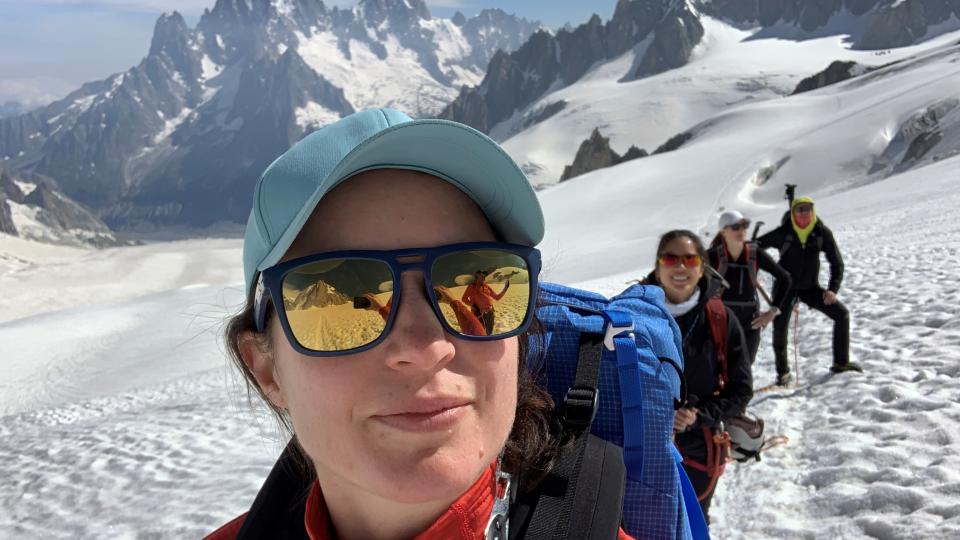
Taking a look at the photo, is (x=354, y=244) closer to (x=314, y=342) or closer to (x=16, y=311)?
(x=314, y=342)

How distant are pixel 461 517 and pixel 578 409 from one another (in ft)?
1.65

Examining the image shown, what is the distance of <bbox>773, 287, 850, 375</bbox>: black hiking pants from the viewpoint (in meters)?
7.70

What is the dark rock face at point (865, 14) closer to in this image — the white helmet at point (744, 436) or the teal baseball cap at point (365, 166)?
the white helmet at point (744, 436)

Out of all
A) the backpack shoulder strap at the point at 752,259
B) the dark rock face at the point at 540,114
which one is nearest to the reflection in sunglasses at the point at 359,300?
the backpack shoulder strap at the point at 752,259

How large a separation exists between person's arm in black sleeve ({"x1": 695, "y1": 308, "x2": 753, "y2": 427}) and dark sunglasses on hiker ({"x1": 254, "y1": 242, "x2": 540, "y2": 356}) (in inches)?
117

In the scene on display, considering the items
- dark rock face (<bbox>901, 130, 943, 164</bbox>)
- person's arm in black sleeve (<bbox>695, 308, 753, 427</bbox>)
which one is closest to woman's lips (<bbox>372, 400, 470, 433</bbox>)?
person's arm in black sleeve (<bbox>695, 308, 753, 427</bbox>)

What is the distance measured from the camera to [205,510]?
5789mm

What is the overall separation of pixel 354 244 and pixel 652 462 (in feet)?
4.16

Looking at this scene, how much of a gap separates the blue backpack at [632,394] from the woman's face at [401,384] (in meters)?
0.44

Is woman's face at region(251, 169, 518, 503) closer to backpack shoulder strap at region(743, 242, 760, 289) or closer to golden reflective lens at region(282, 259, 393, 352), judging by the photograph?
golden reflective lens at region(282, 259, 393, 352)

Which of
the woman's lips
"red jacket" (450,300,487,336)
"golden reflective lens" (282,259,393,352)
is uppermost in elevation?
"golden reflective lens" (282,259,393,352)

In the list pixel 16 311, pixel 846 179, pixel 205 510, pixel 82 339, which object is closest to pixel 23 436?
pixel 205 510

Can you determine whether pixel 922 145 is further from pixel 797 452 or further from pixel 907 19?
pixel 907 19

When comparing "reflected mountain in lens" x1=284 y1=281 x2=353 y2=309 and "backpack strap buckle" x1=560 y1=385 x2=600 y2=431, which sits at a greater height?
"reflected mountain in lens" x1=284 y1=281 x2=353 y2=309
